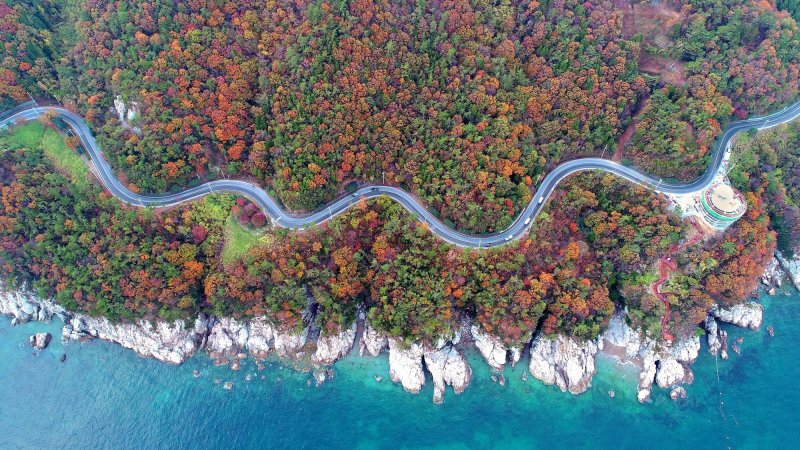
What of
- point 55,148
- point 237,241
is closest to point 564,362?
point 237,241

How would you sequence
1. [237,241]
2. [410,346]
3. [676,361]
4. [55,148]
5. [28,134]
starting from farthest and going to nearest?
[28,134], [55,148], [237,241], [410,346], [676,361]

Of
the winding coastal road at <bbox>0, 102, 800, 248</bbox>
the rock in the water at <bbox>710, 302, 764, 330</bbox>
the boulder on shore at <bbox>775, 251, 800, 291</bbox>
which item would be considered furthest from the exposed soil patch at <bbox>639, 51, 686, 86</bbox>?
the rock in the water at <bbox>710, 302, 764, 330</bbox>

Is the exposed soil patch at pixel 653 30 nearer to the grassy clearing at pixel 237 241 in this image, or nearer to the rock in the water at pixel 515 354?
the rock in the water at pixel 515 354

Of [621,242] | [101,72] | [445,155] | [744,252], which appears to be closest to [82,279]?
[101,72]

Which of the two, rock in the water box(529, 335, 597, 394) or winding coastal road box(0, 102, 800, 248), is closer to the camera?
rock in the water box(529, 335, 597, 394)

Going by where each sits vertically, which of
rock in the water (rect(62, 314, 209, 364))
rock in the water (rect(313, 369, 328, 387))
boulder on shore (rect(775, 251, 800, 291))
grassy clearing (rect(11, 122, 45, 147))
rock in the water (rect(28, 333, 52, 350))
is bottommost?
rock in the water (rect(28, 333, 52, 350))

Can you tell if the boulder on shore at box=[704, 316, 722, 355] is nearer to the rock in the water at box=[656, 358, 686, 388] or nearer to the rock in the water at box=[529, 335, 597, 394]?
the rock in the water at box=[656, 358, 686, 388]

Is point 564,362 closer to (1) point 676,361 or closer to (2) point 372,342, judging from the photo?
(1) point 676,361
